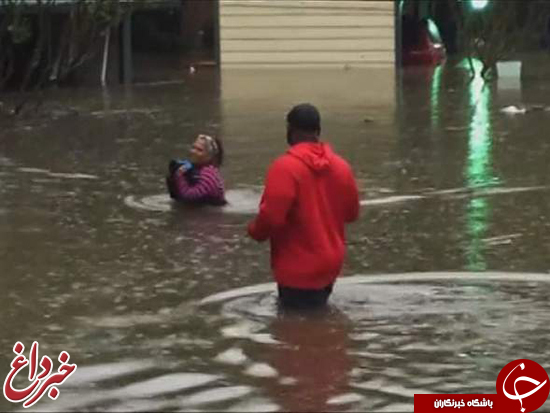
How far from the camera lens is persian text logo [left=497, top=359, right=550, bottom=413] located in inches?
244

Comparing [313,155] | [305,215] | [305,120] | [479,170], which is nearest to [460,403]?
[305,215]

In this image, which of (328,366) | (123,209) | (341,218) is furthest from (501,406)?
(123,209)

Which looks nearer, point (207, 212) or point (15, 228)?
point (15, 228)

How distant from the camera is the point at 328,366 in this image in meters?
6.83

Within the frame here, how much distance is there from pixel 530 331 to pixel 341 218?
48.1 inches

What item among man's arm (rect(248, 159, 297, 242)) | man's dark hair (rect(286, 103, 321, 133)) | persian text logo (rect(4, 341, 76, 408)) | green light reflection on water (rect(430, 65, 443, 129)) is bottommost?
green light reflection on water (rect(430, 65, 443, 129))

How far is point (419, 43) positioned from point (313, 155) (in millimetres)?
28641

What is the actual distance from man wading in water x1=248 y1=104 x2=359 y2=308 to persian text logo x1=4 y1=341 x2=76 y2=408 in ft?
4.57

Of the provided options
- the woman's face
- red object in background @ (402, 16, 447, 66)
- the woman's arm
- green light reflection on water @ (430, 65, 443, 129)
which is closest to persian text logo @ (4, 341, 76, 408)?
the woman's arm

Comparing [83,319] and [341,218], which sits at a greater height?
[341,218]

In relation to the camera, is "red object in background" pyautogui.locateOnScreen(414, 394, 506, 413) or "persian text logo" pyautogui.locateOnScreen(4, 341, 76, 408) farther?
"persian text logo" pyautogui.locateOnScreen(4, 341, 76, 408)

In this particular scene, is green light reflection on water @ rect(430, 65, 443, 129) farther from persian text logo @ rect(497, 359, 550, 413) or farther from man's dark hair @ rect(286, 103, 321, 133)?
persian text logo @ rect(497, 359, 550, 413)

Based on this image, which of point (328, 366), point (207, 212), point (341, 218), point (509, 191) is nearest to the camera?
point (328, 366)

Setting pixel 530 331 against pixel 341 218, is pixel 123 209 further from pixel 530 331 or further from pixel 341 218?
pixel 530 331
